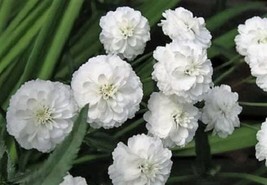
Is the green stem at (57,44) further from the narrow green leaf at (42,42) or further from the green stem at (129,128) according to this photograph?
the green stem at (129,128)

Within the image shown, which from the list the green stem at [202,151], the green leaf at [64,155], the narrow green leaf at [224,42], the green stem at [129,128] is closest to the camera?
the green leaf at [64,155]

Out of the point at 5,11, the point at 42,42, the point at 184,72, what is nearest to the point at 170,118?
the point at 184,72

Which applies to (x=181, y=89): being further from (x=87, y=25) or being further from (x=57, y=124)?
(x=87, y=25)

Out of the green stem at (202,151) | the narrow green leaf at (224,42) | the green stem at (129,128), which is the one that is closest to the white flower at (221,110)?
the green stem at (202,151)

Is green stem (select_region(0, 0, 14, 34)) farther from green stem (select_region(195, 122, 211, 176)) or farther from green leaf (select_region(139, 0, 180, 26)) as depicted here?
green stem (select_region(195, 122, 211, 176))

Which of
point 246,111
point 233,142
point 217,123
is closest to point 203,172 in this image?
point 217,123
